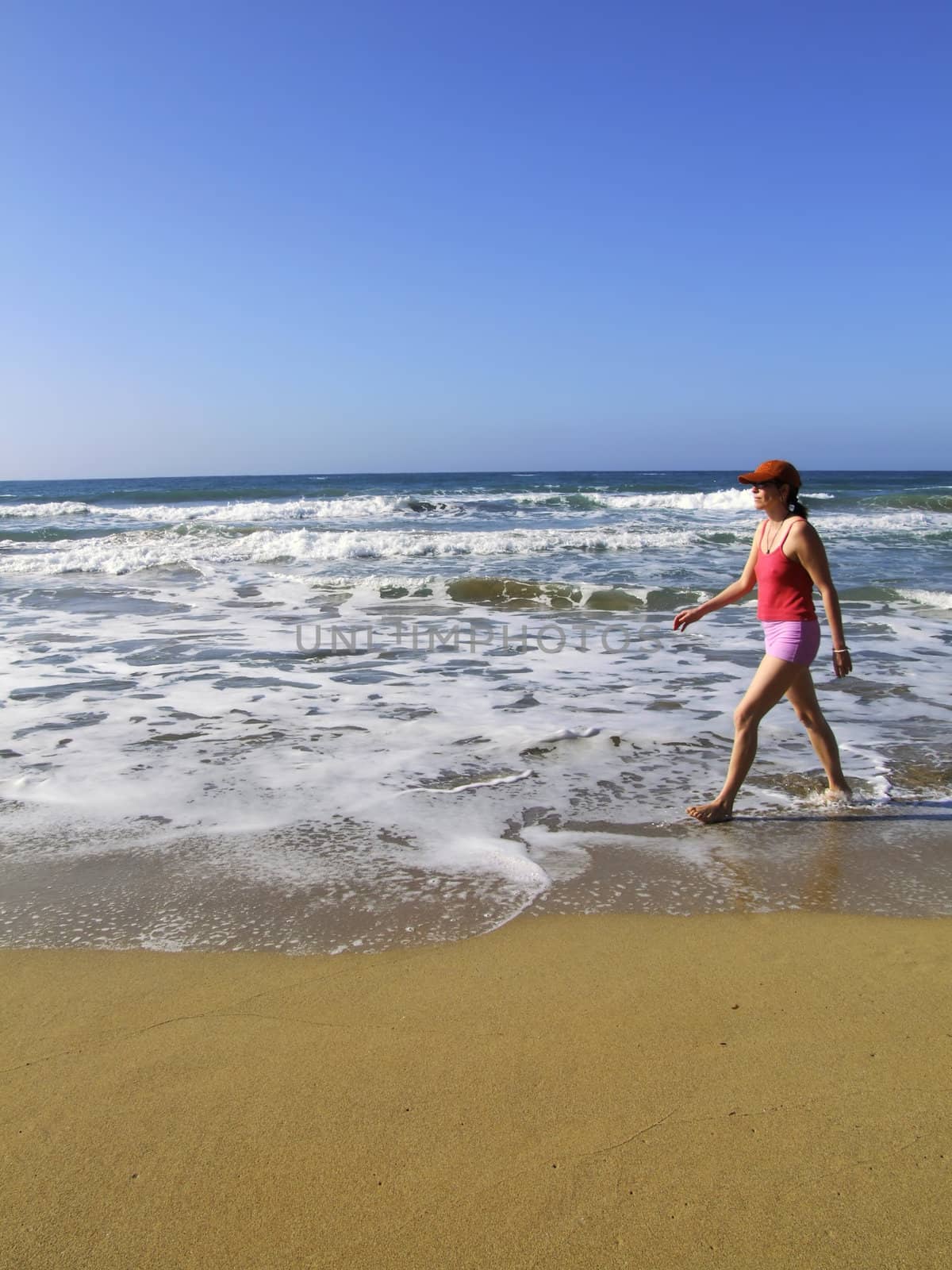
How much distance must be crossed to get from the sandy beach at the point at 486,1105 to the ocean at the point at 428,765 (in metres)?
0.33

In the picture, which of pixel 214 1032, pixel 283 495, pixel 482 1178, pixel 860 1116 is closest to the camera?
pixel 482 1178

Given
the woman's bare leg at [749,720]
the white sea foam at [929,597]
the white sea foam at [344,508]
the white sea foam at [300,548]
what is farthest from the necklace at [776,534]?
the white sea foam at [344,508]

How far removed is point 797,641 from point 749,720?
0.41 m

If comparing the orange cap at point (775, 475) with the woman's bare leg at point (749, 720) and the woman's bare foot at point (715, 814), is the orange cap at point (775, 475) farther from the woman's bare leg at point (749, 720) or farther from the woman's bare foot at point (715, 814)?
the woman's bare foot at point (715, 814)

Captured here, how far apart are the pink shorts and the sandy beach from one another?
1.37m

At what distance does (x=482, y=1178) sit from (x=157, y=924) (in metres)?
1.58

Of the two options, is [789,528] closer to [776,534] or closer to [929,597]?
[776,534]

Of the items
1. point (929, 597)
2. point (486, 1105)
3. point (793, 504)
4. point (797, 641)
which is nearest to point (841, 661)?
point (797, 641)

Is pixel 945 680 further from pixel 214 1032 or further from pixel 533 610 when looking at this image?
pixel 214 1032

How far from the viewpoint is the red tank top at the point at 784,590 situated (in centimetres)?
381

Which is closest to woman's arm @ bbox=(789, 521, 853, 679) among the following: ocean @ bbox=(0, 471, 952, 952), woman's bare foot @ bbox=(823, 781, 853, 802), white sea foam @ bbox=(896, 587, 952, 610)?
woman's bare foot @ bbox=(823, 781, 853, 802)

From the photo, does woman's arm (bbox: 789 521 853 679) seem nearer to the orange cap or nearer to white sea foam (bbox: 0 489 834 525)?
the orange cap

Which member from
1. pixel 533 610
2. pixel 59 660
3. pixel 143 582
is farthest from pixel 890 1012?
pixel 143 582

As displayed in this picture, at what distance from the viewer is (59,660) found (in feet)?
24.4
